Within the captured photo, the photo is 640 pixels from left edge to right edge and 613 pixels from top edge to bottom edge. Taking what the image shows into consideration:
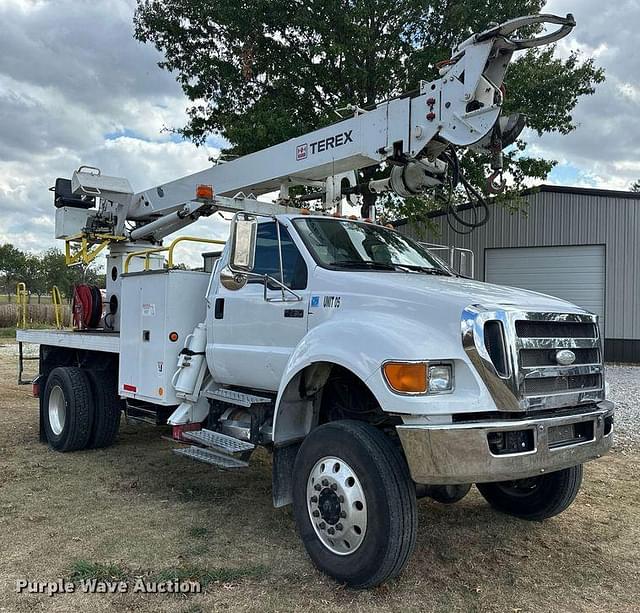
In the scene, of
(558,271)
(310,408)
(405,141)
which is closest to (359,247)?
(405,141)

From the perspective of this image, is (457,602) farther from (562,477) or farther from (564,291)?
(564,291)

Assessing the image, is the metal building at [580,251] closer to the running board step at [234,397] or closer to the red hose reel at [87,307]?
the red hose reel at [87,307]

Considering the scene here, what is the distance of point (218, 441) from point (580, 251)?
49.0 ft

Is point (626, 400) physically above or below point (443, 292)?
below

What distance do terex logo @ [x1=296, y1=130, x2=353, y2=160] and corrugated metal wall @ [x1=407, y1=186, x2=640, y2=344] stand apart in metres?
11.3

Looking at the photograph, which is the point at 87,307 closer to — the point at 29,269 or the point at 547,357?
the point at 547,357

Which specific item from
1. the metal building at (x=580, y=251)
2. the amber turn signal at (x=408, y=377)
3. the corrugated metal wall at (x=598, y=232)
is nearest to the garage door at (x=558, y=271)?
the metal building at (x=580, y=251)

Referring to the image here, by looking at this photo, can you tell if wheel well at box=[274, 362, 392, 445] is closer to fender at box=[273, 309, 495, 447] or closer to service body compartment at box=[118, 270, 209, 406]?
fender at box=[273, 309, 495, 447]

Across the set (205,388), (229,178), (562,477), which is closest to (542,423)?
(562,477)

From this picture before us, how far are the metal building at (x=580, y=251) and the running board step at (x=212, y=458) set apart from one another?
39.8 ft

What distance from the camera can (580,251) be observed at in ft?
57.5

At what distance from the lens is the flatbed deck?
676 cm


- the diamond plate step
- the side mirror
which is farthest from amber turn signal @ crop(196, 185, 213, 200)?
the diamond plate step

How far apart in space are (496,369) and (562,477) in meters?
1.78
